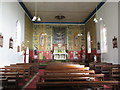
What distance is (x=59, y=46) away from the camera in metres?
18.5

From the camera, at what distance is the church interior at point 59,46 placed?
440 centimetres

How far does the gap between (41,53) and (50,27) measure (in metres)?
4.15

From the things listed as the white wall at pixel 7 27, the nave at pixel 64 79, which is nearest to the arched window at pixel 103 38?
the nave at pixel 64 79

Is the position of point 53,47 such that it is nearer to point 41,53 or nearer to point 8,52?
point 41,53

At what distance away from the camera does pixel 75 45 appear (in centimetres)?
1905

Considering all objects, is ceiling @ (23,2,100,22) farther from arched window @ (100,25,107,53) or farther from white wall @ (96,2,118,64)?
arched window @ (100,25,107,53)

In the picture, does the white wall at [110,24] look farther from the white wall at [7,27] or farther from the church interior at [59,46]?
the white wall at [7,27]

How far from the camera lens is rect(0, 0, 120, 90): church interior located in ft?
14.4

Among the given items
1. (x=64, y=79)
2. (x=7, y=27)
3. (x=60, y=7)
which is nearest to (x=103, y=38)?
(x=60, y=7)

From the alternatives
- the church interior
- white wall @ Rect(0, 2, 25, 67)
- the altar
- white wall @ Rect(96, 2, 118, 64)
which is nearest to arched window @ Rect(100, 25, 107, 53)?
the church interior

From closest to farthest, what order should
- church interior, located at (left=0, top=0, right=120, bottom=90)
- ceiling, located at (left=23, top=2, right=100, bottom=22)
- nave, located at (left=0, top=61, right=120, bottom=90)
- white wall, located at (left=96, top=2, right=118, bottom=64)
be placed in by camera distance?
nave, located at (left=0, top=61, right=120, bottom=90) < church interior, located at (left=0, top=0, right=120, bottom=90) < white wall, located at (left=96, top=2, right=118, bottom=64) < ceiling, located at (left=23, top=2, right=100, bottom=22)

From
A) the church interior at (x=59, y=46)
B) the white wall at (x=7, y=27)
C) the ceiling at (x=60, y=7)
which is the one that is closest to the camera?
Answer: the church interior at (x=59, y=46)

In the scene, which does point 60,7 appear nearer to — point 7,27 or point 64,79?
point 7,27

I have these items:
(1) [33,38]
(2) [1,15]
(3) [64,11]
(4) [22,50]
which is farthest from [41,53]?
(2) [1,15]
